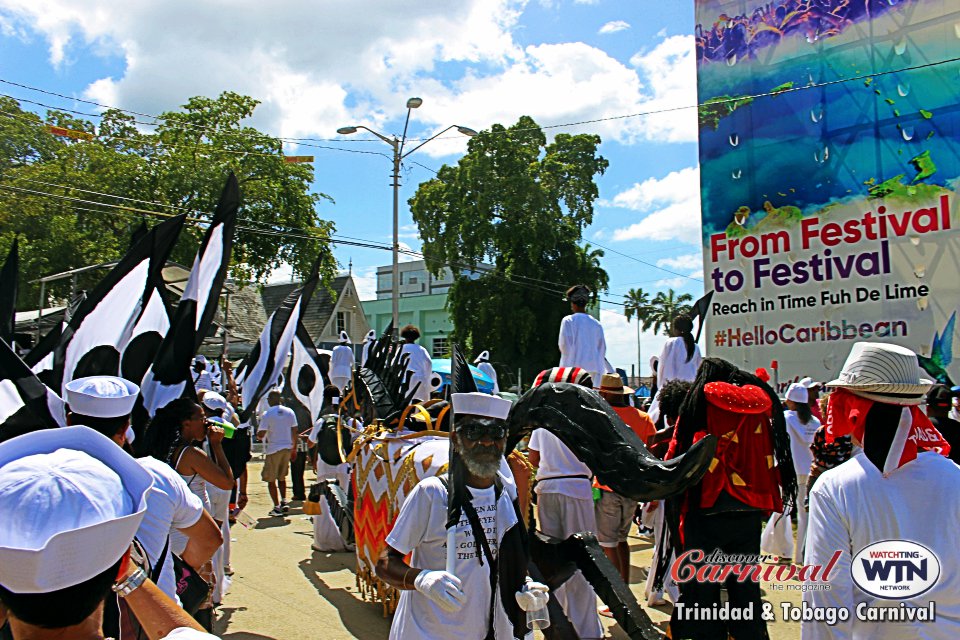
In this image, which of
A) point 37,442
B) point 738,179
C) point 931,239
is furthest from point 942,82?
point 37,442

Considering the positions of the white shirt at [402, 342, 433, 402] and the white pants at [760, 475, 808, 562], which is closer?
the white shirt at [402, 342, 433, 402]

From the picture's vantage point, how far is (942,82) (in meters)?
15.3

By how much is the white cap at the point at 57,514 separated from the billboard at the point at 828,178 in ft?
50.9

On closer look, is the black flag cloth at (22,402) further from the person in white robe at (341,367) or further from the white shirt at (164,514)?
the person in white robe at (341,367)

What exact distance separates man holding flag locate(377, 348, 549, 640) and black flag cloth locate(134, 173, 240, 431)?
209 cm

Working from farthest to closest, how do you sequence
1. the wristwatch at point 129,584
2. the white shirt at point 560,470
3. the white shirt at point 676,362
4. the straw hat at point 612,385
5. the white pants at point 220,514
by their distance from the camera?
the white shirt at point 676,362 → the straw hat at point 612,385 → the white pants at point 220,514 → the white shirt at point 560,470 → the wristwatch at point 129,584

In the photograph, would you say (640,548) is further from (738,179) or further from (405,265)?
(405,265)

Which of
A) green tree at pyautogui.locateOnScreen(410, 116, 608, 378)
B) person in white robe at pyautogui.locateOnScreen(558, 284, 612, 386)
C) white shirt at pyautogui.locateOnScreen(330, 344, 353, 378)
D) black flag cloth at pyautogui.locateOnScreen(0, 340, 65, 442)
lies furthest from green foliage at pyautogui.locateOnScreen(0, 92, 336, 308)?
black flag cloth at pyautogui.locateOnScreen(0, 340, 65, 442)

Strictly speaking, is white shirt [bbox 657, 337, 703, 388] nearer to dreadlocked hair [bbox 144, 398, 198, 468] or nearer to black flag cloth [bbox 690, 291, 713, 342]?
black flag cloth [bbox 690, 291, 713, 342]

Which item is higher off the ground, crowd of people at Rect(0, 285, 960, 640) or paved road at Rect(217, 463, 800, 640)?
crowd of people at Rect(0, 285, 960, 640)

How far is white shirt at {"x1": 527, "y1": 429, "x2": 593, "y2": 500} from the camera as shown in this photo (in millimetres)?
5504

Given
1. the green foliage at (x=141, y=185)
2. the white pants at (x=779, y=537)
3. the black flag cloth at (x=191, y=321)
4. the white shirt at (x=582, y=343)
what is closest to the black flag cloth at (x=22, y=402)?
the black flag cloth at (x=191, y=321)

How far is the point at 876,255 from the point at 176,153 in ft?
76.1

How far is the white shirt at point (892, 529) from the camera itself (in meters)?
2.43
